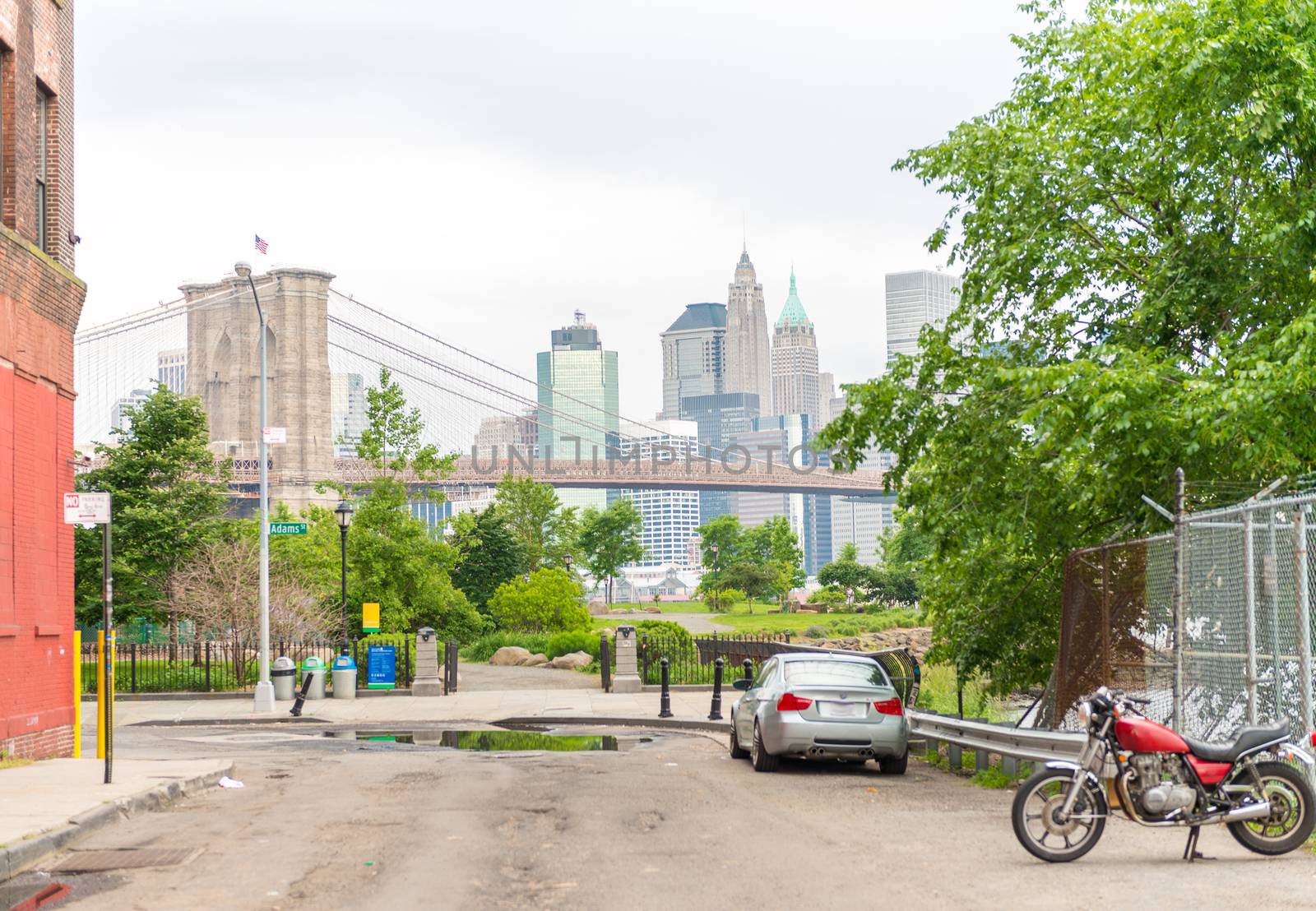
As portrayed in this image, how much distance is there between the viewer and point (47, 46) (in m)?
18.4

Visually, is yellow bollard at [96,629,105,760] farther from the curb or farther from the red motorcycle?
the red motorcycle

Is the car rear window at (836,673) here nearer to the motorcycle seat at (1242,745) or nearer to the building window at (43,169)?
the motorcycle seat at (1242,745)

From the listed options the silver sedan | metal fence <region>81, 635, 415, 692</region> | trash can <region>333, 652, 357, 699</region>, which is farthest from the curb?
metal fence <region>81, 635, 415, 692</region>

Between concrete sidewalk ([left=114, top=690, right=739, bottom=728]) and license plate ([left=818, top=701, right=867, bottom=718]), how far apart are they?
8842 millimetres

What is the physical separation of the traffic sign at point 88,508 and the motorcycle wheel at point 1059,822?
923cm

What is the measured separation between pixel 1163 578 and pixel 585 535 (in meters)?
82.5

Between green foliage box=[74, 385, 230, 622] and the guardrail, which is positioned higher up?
green foliage box=[74, 385, 230, 622]

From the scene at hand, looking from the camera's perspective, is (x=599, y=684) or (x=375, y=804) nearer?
(x=375, y=804)

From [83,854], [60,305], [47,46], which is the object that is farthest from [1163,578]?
[47,46]

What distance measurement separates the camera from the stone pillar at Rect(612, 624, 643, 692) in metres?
30.8

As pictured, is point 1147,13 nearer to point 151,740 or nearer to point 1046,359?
point 1046,359

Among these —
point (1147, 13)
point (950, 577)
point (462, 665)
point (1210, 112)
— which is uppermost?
point (1147, 13)

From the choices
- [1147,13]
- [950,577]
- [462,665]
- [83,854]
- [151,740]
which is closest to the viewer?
[83,854]

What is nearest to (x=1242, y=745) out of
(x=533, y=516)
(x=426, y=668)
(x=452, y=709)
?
(x=452, y=709)
